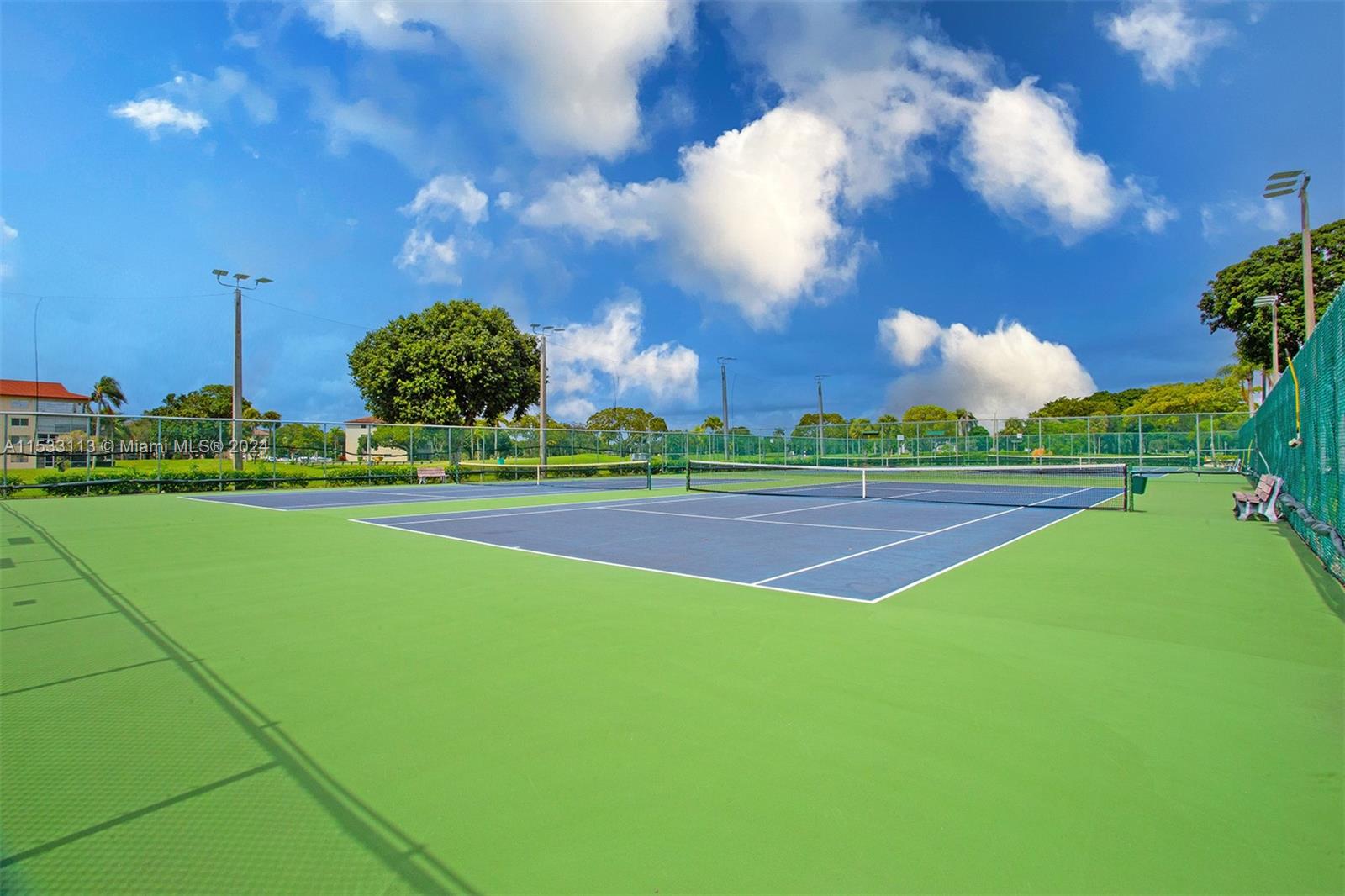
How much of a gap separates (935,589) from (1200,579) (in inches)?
122

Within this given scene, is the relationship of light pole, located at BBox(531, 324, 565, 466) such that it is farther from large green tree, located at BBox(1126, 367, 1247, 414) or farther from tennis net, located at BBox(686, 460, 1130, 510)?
large green tree, located at BBox(1126, 367, 1247, 414)

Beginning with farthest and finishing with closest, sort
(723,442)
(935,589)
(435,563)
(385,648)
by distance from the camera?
(723,442) < (435,563) < (935,589) < (385,648)

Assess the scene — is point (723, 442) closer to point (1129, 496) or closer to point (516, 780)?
point (1129, 496)

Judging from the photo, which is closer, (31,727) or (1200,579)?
(31,727)

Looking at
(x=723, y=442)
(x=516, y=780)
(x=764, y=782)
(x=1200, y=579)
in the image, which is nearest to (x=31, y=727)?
(x=516, y=780)

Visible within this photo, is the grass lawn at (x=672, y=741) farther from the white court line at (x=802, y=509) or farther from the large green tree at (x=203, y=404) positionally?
the large green tree at (x=203, y=404)

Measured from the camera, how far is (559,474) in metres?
33.7

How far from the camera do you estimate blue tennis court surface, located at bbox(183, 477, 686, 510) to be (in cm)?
1833

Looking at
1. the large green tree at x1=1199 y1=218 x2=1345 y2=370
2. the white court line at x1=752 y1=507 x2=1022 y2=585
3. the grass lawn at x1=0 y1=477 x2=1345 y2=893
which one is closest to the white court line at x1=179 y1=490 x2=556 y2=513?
the grass lawn at x1=0 y1=477 x2=1345 y2=893

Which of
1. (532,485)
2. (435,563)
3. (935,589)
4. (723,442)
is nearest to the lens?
(935,589)

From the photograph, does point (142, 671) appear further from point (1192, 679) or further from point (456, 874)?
point (1192, 679)

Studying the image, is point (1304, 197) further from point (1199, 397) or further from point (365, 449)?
point (1199, 397)

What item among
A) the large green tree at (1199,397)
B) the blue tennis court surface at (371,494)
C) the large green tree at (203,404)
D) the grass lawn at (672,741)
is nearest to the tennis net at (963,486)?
the blue tennis court surface at (371,494)

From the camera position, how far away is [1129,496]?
15836 mm
